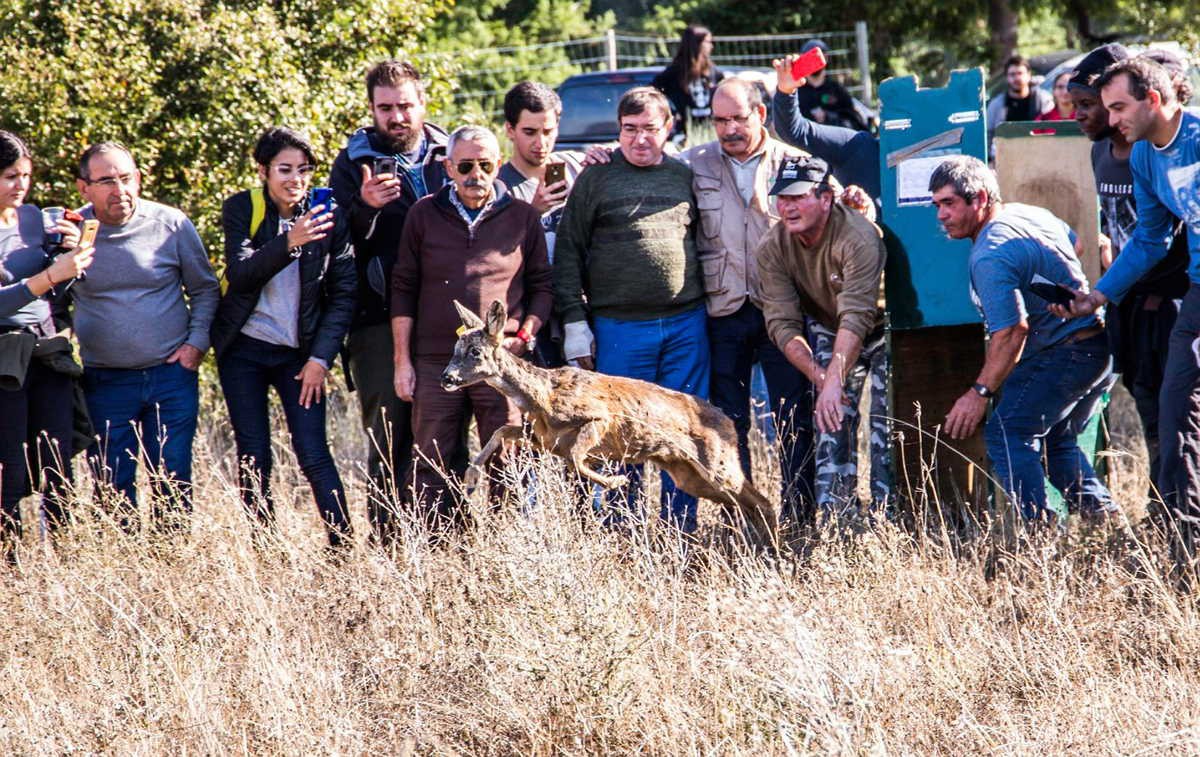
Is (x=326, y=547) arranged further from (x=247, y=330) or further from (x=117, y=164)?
(x=117, y=164)

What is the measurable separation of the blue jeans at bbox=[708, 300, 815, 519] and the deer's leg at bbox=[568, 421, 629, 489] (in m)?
1.28

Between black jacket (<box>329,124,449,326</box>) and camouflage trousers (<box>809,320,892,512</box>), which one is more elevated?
black jacket (<box>329,124,449,326</box>)

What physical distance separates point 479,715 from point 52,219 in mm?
3315

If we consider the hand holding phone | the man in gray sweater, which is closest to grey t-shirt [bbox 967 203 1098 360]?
the hand holding phone

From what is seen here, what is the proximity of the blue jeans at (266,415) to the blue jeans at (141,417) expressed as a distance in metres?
0.25

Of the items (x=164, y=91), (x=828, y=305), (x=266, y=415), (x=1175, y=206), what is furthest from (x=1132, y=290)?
(x=164, y=91)

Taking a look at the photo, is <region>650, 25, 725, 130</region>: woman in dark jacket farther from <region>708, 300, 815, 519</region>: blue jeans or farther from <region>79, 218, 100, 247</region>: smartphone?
<region>79, 218, 100, 247</region>: smartphone

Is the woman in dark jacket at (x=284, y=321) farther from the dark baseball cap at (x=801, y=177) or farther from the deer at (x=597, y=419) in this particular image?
the dark baseball cap at (x=801, y=177)

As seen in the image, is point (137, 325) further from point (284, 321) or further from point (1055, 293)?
point (1055, 293)

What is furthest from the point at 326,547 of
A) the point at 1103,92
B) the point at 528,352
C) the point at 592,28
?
the point at 592,28

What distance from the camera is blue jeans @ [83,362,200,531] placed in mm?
6910

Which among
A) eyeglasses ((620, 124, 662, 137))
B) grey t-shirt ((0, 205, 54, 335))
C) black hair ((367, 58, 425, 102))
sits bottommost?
grey t-shirt ((0, 205, 54, 335))

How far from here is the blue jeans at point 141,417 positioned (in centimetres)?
691

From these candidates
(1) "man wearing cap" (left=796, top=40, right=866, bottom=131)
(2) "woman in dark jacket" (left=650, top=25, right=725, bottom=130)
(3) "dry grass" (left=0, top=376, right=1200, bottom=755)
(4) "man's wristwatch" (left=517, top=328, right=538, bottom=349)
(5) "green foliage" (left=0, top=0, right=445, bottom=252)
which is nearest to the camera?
(3) "dry grass" (left=0, top=376, right=1200, bottom=755)
